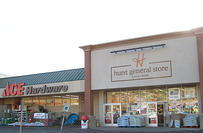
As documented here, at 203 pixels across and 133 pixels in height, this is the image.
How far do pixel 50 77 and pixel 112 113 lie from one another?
8.41 m

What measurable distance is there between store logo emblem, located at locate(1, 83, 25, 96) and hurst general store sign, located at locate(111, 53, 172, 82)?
11179mm

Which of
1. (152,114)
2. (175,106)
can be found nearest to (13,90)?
(152,114)

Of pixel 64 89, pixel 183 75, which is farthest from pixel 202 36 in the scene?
pixel 64 89

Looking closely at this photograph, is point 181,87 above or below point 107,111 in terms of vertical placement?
above

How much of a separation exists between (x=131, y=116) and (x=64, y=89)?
23.3 ft

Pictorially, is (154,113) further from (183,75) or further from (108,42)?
(108,42)

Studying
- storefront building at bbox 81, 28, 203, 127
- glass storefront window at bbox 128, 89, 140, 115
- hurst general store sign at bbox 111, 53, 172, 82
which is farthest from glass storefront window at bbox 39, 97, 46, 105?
hurst general store sign at bbox 111, 53, 172, 82

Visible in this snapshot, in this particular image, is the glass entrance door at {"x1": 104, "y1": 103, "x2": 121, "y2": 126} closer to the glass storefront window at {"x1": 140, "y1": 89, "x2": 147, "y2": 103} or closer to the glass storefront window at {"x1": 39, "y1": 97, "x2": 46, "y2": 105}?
the glass storefront window at {"x1": 140, "y1": 89, "x2": 147, "y2": 103}

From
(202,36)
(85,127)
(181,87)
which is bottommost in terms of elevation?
(85,127)

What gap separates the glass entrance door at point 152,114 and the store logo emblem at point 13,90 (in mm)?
13494

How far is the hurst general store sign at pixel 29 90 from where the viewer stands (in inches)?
1085

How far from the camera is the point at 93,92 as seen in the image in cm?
2709

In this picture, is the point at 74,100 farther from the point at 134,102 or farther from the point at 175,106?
the point at 175,106

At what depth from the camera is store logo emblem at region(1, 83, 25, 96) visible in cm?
3023
